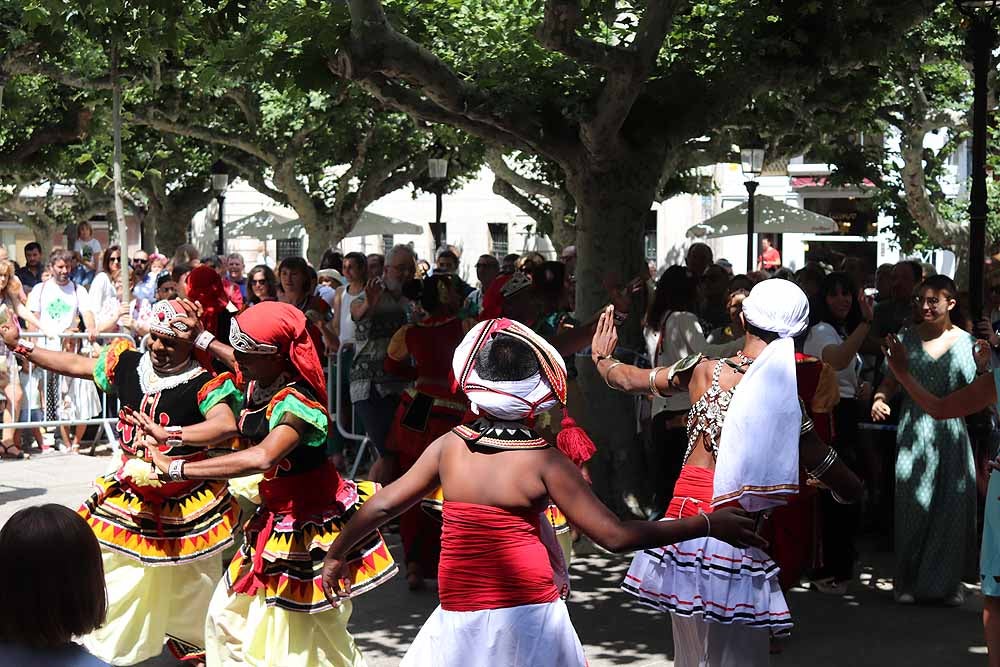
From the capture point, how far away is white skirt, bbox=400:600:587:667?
422 cm

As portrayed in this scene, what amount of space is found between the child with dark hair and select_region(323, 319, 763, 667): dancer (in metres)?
1.71

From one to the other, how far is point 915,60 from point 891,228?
279 inches

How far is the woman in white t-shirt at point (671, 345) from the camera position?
28.4ft

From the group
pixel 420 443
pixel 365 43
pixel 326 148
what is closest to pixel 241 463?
pixel 420 443

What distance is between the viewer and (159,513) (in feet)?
20.5

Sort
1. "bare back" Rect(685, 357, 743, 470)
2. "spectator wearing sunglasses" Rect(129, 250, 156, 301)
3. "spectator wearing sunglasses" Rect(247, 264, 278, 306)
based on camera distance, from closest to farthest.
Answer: "bare back" Rect(685, 357, 743, 470)
"spectator wearing sunglasses" Rect(247, 264, 278, 306)
"spectator wearing sunglasses" Rect(129, 250, 156, 301)

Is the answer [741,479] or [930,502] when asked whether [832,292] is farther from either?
[741,479]

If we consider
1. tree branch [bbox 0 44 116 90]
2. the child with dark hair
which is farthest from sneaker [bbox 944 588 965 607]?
tree branch [bbox 0 44 116 90]

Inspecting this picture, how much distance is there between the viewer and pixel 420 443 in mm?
8414

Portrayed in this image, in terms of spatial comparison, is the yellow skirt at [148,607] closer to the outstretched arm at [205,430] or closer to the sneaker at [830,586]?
the outstretched arm at [205,430]

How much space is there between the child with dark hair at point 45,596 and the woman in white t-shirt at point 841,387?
20.8 ft

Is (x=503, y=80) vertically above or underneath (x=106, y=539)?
above

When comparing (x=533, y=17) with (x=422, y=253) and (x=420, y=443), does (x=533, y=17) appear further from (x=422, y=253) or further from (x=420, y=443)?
(x=422, y=253)

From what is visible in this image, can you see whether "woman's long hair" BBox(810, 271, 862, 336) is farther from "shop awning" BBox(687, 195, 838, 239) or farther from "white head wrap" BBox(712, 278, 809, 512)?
"shop awning" BBox(687, 195, 838, 239)
